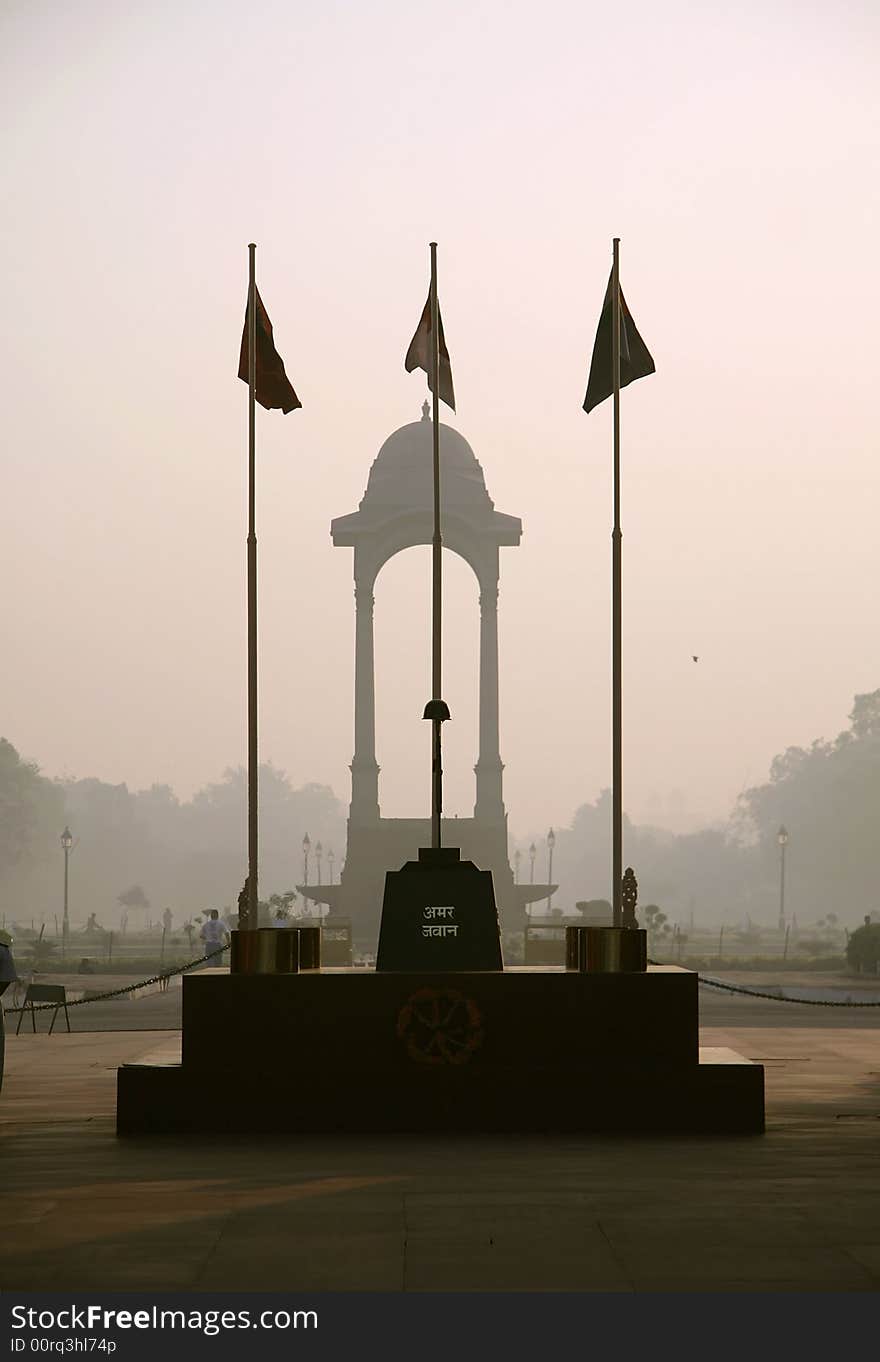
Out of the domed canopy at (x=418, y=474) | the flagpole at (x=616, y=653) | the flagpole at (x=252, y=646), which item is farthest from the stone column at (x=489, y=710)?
the flagpole at (x=252, y=646)

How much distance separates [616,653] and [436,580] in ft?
5.42

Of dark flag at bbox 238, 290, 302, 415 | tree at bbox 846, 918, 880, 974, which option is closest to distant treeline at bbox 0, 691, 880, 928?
tree at bbox 846, 918, 880, 974

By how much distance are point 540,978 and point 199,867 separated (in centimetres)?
13656

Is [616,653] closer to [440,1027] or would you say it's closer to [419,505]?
[440,1027]

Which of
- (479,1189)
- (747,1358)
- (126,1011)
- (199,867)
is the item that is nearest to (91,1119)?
(479,1189)

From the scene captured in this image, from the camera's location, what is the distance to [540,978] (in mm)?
11938

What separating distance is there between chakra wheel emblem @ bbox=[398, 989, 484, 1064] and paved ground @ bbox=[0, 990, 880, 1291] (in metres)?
0.66

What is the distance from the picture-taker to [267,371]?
1639 cm

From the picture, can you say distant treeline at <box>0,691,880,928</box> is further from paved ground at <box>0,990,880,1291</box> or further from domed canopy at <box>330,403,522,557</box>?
paved ground at <box>0,990,880,1291</box>

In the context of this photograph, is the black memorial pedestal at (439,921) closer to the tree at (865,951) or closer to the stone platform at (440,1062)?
the stone platform at (440,1062)

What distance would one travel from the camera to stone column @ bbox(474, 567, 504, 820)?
53.5 metres

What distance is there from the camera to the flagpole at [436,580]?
13.8m

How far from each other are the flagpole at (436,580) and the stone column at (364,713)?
37256 millimetres

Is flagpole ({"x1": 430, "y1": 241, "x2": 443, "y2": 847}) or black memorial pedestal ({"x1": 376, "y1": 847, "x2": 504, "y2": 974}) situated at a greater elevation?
flagpole ({"x1": 430, "y1": 241, "x2": 443, "y2": 847})
